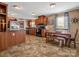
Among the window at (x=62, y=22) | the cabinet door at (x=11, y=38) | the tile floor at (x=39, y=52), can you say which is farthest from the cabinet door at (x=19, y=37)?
the window at (x=62, y=22)

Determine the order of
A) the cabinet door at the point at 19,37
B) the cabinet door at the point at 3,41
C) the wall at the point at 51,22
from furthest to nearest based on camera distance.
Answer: the wall at the point at 51,22
the cabinet door at the point at 19,37
the cabinet door at the point at 3,41

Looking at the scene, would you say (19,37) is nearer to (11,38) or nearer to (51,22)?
(11,38)

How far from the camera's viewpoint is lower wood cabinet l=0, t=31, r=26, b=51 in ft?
15.7

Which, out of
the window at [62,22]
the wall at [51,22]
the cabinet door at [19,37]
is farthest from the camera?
the wall at [51,22]

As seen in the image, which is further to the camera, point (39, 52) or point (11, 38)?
point (11, 38)

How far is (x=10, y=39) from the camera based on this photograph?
5.55 metres

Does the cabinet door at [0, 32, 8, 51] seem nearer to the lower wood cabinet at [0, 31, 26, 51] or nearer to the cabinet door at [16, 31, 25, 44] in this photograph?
the lower wood cabinet at [0, 31, 26, 51]

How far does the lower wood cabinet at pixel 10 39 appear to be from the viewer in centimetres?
480

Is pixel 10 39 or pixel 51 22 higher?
pixel 51 22

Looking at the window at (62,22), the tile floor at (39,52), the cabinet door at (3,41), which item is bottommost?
the tile floor at (39,52)

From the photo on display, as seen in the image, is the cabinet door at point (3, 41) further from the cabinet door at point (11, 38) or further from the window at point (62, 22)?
the window at point (62, 22)

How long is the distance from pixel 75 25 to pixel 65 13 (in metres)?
1.68

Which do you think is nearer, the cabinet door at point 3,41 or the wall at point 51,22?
the cabinet door at point 3,41

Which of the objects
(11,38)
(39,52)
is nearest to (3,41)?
(11,38)
